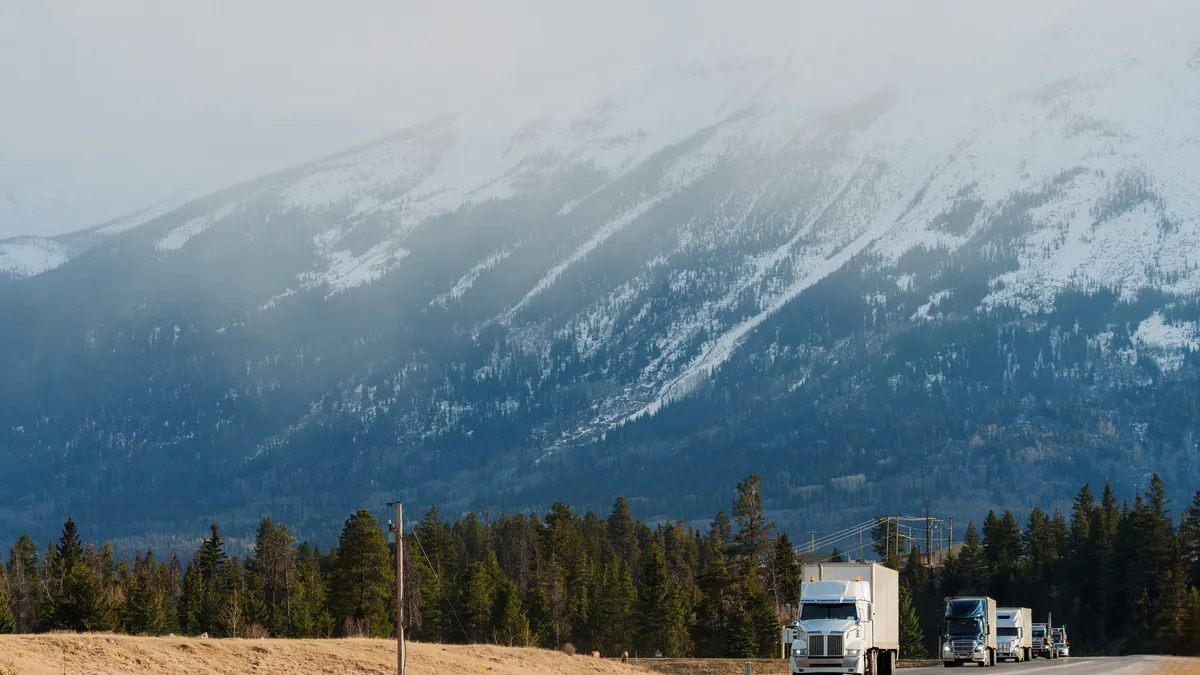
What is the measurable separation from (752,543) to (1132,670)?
65.5 meters

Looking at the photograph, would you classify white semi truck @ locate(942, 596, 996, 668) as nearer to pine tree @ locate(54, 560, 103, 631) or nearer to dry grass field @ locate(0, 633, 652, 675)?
dry grass field @ locate(0, 633, 652, 675)

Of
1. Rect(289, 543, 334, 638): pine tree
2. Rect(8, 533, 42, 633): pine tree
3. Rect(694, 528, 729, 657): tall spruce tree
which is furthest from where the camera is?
Rect(8, 533, 42, 633): pine tree

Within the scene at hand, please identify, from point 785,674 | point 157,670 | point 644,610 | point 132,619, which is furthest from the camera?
point 644,610

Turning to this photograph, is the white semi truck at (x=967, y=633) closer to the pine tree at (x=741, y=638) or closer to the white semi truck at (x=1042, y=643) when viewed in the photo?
the white semi truck at (x=1042, y=643)

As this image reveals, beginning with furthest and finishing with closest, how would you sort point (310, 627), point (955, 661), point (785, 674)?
point (310, 627)
point (955, 661)
point (785, 674)

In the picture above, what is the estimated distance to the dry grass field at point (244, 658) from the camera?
166ft

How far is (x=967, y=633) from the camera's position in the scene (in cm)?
9225

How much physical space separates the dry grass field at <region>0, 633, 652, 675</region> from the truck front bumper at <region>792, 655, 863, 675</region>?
35.5ft

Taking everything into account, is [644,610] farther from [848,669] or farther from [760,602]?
[848,669]

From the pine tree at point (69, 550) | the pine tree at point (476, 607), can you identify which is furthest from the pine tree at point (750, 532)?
the pine tree at point (69, 550)

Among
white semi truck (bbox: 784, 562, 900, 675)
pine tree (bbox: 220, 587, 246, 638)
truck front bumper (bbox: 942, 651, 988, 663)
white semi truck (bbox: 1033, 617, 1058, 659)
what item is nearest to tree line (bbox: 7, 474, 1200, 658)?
pine tree (bbox: 220, 587, 246, 638)

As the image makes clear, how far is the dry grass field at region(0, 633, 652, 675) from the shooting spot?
5074cm

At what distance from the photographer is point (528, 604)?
16600cm

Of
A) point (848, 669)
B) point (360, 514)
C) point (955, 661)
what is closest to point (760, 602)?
point (360, 514)
